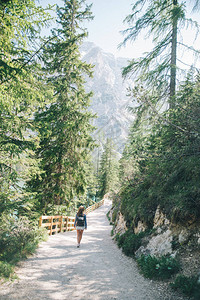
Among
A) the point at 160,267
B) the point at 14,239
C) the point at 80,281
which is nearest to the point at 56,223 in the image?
the point at 14,239

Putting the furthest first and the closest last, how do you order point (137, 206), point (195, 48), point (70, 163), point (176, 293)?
1. point (70, 163)
2. point (195, 48)
3. point (137, 206)
4. point (176, 293)

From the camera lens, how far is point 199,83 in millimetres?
5457

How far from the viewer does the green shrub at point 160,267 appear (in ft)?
12.8

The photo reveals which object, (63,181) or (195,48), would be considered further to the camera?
(63,181)

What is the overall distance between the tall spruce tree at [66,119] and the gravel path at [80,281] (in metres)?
5.15

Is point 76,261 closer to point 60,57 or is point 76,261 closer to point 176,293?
point 176,293

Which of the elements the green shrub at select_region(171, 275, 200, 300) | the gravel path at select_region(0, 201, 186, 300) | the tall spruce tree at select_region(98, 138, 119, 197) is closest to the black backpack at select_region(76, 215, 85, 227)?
the gravel path at select_region(0, 201, 186, 300)

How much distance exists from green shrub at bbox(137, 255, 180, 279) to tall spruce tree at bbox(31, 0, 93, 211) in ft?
23.0

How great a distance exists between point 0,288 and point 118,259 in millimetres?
3683

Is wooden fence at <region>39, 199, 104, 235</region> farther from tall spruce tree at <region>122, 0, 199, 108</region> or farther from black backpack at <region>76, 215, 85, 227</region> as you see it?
tall spruce tree at <region>122, 0, 199, 108</region>

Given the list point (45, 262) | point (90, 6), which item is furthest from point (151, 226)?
point (90, 6)

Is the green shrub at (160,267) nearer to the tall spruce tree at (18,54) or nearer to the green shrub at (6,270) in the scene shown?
the green shrub at (6,270)

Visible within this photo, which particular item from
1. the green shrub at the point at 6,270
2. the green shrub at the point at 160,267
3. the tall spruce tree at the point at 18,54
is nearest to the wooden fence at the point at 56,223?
the green shrub at the point at 6,270

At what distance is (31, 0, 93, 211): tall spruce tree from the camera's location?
10742 mm
